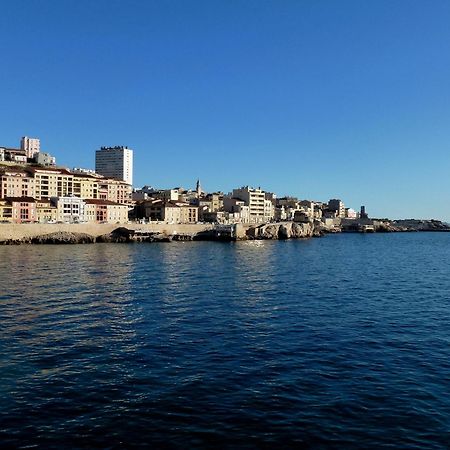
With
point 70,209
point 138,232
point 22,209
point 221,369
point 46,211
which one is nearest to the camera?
point 221,369

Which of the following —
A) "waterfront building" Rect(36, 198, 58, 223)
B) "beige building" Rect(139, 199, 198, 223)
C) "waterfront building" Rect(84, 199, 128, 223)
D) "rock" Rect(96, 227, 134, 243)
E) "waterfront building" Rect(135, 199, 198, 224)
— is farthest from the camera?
"waterfront building" Rect(135, 199, 198, 224)

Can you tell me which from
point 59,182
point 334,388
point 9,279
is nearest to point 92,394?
point 334,388

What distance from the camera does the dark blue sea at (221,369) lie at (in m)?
15.4

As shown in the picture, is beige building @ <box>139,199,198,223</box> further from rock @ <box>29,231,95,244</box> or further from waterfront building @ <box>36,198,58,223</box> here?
rock @ <box>29,231,95,244</box>

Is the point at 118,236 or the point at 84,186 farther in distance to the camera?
the point at 84,186

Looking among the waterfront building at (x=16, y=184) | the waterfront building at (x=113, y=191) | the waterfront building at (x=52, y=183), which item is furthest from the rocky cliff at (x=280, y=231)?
the waterfront building at (x=16, y=184)

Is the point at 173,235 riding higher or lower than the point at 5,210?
lower

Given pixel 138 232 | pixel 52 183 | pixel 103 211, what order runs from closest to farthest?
pixel 138 232, pixel 103 211, pixel 52 183

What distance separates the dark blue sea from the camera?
1535 centimetres

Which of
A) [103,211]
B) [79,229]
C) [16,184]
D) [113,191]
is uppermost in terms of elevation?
[113,191]

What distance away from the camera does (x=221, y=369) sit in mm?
21328

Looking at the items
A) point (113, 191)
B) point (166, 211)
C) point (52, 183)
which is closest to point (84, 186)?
point (52, 183)

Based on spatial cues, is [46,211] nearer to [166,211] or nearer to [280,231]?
[166,211]

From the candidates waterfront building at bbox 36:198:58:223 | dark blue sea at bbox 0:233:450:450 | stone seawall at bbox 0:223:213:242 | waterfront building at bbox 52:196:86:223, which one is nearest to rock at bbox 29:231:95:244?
stone seawall at bbox 0:223:213:242
